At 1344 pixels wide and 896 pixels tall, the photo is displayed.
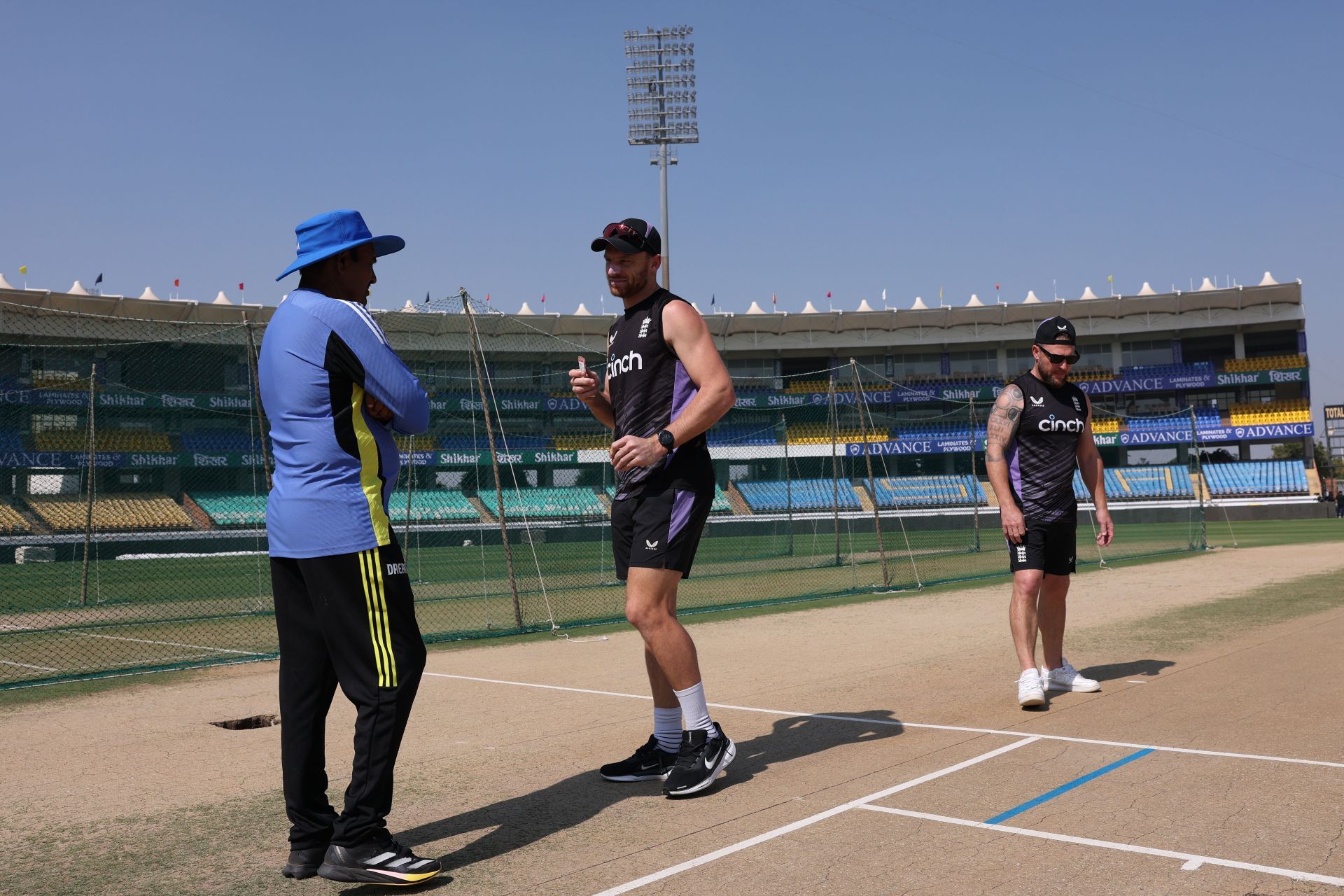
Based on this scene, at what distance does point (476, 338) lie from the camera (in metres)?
11.5

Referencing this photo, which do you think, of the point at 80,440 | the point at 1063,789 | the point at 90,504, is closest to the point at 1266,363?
the point at 80,440

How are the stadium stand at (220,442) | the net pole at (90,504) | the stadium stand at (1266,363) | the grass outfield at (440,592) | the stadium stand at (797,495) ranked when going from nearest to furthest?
the grass outfield at (440,592)
the net pole at (90,504)
the stadium stand at (220,442)
the stadium stand at (797,495)
the stadium stand at (1266,363)

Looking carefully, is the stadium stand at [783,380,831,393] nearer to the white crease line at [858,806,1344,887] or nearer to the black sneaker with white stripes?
the black sneaker with white stripes

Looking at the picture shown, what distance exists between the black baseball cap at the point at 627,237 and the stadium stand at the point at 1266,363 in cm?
5663

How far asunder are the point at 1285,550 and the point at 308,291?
70.6 ft

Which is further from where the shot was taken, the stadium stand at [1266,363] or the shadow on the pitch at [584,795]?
the stadium stand at [1266,363]

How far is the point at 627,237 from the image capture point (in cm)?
442

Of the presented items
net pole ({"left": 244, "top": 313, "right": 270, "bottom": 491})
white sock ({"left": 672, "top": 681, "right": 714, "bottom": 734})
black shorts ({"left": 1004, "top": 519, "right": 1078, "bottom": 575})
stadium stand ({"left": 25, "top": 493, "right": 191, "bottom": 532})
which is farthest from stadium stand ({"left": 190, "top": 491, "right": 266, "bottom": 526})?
white sock ({"left": 672, "top": 681, "right": 714, "bottom": 734})

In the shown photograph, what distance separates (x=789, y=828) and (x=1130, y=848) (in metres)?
1.05

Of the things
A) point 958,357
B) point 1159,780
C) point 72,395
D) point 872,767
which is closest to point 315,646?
point 872,767

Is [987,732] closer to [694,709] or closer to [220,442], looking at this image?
[694,709]

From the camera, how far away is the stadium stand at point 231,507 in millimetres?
14336

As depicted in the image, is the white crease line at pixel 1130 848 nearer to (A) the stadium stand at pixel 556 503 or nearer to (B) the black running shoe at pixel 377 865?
(B) the black running shoe at pixel 377 865

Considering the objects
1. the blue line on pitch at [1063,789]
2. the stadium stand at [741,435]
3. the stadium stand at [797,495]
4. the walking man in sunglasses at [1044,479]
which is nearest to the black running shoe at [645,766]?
the blue line on pitch at [1063,789]
